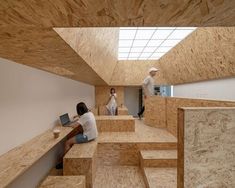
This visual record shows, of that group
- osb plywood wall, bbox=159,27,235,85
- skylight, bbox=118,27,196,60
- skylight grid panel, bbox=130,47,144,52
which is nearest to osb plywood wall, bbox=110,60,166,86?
skylight, bbox=118,27,196,60

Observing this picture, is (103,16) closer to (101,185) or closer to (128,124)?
(101,185)

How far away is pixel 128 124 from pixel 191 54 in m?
2.43

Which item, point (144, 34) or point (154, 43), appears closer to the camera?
point (144, 34)

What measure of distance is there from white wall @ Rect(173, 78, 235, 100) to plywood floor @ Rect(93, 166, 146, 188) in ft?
7.97

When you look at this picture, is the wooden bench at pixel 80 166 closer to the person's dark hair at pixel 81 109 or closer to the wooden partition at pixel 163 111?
the person's dark hair at pixel 81 109

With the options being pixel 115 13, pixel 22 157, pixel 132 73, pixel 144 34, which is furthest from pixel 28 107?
pixel 132 73

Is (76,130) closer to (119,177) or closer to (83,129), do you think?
(83,129)

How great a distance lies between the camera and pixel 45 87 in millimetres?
3352

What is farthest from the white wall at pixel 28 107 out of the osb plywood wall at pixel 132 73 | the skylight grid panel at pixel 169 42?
the osb plywood wall at pixel 132 73

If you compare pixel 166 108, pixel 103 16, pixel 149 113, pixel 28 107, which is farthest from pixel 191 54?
pixel 103 16

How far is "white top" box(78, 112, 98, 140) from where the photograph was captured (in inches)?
157

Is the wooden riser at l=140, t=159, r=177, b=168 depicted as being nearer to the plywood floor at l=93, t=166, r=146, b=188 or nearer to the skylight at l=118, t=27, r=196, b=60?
the plywood floor at l=93, t=166, r=146, b=188

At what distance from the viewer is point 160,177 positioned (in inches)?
126

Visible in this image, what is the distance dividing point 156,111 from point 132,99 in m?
5.52
